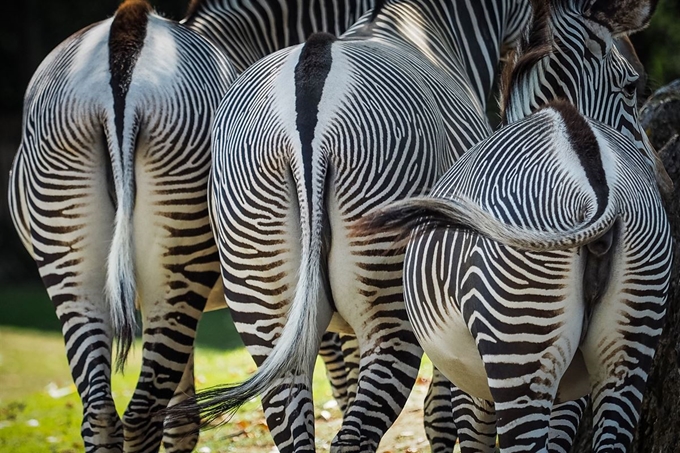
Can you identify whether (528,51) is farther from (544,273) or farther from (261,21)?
(261,21)

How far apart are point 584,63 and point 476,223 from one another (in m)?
1.85

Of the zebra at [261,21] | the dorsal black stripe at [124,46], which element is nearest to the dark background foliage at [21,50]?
the zebra at [261,21]

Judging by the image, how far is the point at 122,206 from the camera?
→ 4547 millimetres

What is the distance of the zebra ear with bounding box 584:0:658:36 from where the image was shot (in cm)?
469

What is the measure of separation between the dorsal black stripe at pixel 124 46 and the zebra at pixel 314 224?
64cm

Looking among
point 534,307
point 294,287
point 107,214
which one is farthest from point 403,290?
point 107,214

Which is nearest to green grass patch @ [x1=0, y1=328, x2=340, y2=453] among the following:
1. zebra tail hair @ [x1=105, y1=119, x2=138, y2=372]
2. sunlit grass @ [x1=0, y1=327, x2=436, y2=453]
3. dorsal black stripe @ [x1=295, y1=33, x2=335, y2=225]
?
sunlit grass @ [x1=0, y1=327, x2=436, y2=453]

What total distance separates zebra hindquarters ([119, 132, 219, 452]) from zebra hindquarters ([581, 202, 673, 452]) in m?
2.20

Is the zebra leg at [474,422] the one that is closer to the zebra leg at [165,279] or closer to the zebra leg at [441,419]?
the zebra leg at [441,419]

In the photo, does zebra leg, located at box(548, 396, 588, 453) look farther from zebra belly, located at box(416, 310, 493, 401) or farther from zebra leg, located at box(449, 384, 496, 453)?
zebra belly, located at box(416, 310, 493, 401)

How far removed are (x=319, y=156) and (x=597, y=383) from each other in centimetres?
144

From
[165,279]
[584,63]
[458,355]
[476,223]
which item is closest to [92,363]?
[165,279]

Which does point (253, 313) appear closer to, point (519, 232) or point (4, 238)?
point (519, 232)

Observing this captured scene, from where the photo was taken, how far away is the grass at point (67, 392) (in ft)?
23.2
